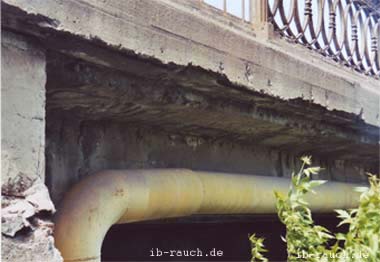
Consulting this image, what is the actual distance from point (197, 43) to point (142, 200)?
52cm

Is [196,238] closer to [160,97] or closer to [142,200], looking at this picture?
[142,200]

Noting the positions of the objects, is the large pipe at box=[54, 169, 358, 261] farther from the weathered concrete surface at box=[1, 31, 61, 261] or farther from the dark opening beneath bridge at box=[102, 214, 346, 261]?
the dark opening beneath bridge at box=[102, 214, 346, 261]

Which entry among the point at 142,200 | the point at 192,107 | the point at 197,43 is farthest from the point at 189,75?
the point at 142,200

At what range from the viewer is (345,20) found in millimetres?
3156

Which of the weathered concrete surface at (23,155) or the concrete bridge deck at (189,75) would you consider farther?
the concrete bridge deck at (189,75)

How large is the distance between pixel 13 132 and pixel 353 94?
5.48 ft

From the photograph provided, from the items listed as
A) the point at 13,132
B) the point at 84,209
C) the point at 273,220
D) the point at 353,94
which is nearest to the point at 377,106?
the point at 353,94

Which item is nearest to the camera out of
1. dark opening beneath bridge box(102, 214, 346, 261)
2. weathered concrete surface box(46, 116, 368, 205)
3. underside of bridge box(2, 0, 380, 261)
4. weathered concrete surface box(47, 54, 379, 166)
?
underside of bridge box(2, 0, 380, 261)

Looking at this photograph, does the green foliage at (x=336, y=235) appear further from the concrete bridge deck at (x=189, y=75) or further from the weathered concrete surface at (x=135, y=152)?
the weathered concrete surface at (x=135, y=152)

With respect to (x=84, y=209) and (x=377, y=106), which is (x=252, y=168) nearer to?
(x=377, y=106)

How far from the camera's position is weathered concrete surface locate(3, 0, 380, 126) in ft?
4.83

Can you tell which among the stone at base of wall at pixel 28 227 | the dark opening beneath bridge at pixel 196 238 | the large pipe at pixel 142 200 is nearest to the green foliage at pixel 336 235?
the large pipe at pixel 142 200

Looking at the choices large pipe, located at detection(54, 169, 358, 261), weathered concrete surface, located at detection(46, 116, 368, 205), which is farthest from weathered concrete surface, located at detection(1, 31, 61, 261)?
weathered concrete surface, located at detection(46, 116, 368, 205)

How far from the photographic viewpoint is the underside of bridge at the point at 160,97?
1.46 meters
